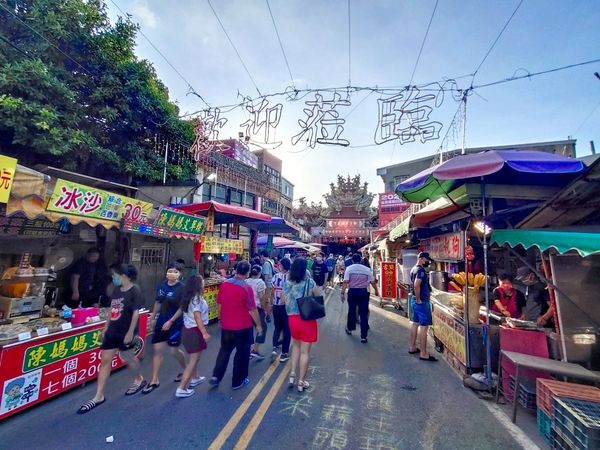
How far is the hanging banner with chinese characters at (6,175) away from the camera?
3314 mm

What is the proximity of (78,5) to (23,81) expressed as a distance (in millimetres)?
3026

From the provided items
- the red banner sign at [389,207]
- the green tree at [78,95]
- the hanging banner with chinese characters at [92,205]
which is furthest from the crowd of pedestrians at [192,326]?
the red banner sign at [389,207]

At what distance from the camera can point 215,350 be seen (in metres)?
5.71

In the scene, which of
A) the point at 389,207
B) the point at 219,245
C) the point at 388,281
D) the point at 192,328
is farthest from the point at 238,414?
the point at 389,207

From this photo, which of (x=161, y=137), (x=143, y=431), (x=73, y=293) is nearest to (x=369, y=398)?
(x=143, y=431)

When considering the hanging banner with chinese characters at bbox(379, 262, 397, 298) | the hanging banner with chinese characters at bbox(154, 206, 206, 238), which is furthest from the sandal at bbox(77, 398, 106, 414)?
the hanging banner with chinese characters at bbox(379, 262, 397, 298)

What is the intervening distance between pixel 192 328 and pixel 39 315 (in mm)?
2852

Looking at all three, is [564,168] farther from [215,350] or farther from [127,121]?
[127,121]

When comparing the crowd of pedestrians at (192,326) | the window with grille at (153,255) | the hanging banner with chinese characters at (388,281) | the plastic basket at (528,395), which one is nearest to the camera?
the plastic basket at (528,395)

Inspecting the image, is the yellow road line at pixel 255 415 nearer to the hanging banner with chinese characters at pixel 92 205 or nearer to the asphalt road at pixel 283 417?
the asphalt road at pixel 283 417

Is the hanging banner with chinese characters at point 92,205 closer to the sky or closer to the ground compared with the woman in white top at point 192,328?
closer to the sky

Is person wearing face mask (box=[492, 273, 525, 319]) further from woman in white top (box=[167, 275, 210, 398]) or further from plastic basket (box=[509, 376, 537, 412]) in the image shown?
woman in white top (box=[167, 275, 210, 398])

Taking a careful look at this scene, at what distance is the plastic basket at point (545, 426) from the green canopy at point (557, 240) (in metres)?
1.81

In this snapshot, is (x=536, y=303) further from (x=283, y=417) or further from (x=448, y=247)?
(x=283, y=417)
